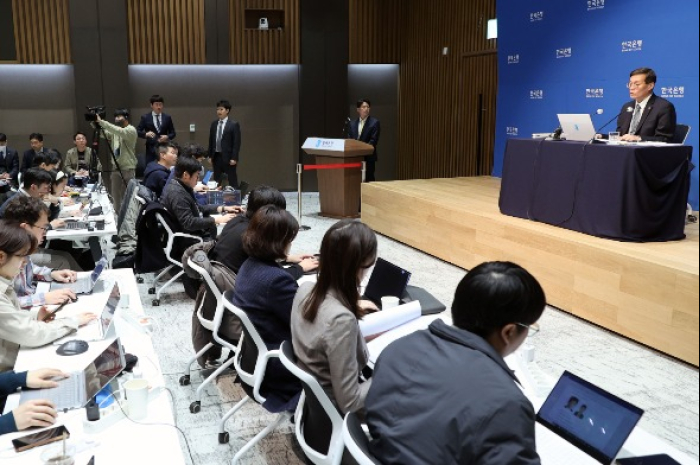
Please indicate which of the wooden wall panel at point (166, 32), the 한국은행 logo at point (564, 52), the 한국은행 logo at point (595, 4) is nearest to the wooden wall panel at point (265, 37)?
the wooden wall panel at point (166, 32)

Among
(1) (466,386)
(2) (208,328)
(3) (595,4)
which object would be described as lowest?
(2) (208,328)

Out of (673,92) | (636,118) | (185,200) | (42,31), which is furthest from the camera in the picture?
(42,31)

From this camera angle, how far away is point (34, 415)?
6.75ft

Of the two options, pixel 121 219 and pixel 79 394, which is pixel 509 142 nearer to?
pixel 121 219

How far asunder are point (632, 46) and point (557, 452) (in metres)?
6.59

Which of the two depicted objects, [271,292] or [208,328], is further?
[208,328]

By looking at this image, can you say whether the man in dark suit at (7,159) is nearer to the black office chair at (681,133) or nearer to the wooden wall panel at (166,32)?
the wooden wall panel at (166,32)

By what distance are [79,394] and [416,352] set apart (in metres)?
1.28

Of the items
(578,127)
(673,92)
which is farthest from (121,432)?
(673,92)

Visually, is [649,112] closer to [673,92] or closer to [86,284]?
[673,92]

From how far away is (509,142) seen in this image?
6.39m

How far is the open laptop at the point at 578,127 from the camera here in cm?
562

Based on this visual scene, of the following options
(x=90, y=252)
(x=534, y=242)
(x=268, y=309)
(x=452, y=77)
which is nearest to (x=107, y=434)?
(x=268, y=309)

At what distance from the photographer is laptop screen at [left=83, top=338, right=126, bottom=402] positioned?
228 centimetres
